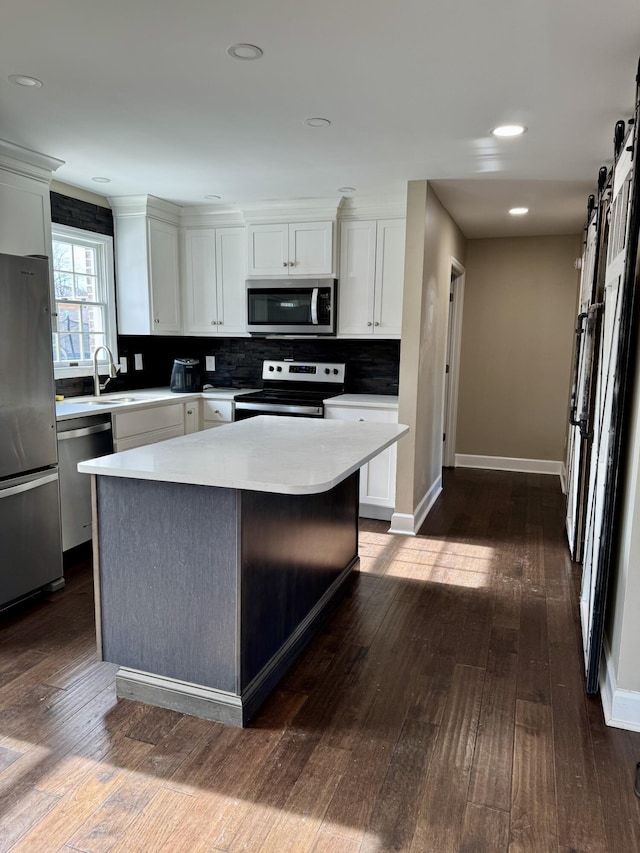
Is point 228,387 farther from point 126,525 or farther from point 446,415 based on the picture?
point 126,525

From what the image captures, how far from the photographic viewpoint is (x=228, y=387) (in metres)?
5.16

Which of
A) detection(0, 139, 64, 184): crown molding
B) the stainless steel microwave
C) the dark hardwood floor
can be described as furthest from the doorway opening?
detection(0, 139, 64, 184): crown molding

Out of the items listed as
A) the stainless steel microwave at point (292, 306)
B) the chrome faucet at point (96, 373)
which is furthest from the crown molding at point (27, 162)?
the stainless steel microwave at point (292, 306)

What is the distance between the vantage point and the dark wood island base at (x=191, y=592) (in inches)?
77.1

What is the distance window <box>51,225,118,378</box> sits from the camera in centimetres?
403

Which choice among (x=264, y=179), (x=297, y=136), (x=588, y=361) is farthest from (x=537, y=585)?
(x=264, y=179)

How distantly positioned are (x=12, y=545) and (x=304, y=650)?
58.9 inches

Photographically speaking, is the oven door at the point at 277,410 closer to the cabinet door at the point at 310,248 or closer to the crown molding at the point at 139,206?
the cabinet door at the point at 310,248

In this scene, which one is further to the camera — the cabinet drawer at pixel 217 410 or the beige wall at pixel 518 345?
the beige wall at pixel 518 345

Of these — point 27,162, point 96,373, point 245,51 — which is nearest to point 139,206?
point 27,162

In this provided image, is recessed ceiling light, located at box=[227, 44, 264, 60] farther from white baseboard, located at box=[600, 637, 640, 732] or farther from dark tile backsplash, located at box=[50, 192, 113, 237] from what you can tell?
white baseboard, located at box=[600, 637, 640, 732]

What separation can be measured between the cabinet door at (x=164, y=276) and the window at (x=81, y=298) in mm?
322

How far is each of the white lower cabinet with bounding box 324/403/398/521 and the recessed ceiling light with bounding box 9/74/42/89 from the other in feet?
8.40

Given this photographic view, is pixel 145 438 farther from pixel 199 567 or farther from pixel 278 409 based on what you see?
pixel 199 567
